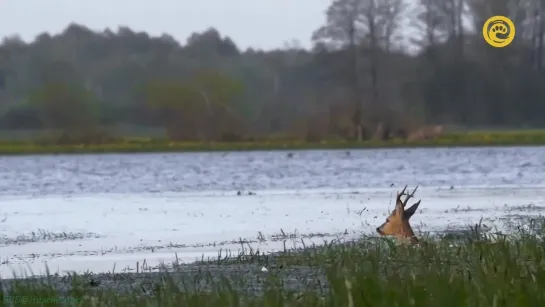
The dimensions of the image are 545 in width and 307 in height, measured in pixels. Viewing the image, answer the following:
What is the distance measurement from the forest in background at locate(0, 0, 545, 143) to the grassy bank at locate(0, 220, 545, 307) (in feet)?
88.3

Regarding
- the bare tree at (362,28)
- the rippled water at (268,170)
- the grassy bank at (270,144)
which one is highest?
the bare tree at (362,28)

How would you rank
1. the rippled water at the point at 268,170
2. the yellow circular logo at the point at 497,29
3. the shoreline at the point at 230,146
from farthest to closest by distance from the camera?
1. the shoreline at the point at 230,146
2. the rippled water at the point at 268,170
3. the yellow circular logo at the point at 497,29

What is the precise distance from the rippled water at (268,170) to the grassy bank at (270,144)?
353 mm

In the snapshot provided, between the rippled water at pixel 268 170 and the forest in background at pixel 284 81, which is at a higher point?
the forest in background at pixel 284 81

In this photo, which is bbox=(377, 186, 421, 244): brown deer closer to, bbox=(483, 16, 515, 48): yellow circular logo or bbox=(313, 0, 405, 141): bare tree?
bbox=(483, 16, 515, 48): yellow circular logo

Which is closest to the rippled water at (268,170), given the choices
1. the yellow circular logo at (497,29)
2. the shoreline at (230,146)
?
the shoreline at (230,146)

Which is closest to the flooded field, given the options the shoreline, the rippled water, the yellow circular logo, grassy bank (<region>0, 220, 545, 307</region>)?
the rippled water

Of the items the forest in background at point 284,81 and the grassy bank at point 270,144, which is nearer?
the forest in background at point 284,81

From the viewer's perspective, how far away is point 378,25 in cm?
3859

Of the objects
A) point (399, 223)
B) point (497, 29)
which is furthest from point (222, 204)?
point (399, 223)

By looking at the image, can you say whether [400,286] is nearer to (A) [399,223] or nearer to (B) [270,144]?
(A) [399,223]

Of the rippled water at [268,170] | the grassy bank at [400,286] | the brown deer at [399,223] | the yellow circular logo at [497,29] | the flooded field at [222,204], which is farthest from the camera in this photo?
the rippled water at [268,170]

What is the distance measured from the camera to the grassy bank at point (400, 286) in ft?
20.3

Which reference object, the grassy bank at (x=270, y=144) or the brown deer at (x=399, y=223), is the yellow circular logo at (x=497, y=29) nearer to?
the brown deer at (x=399, y=223)
